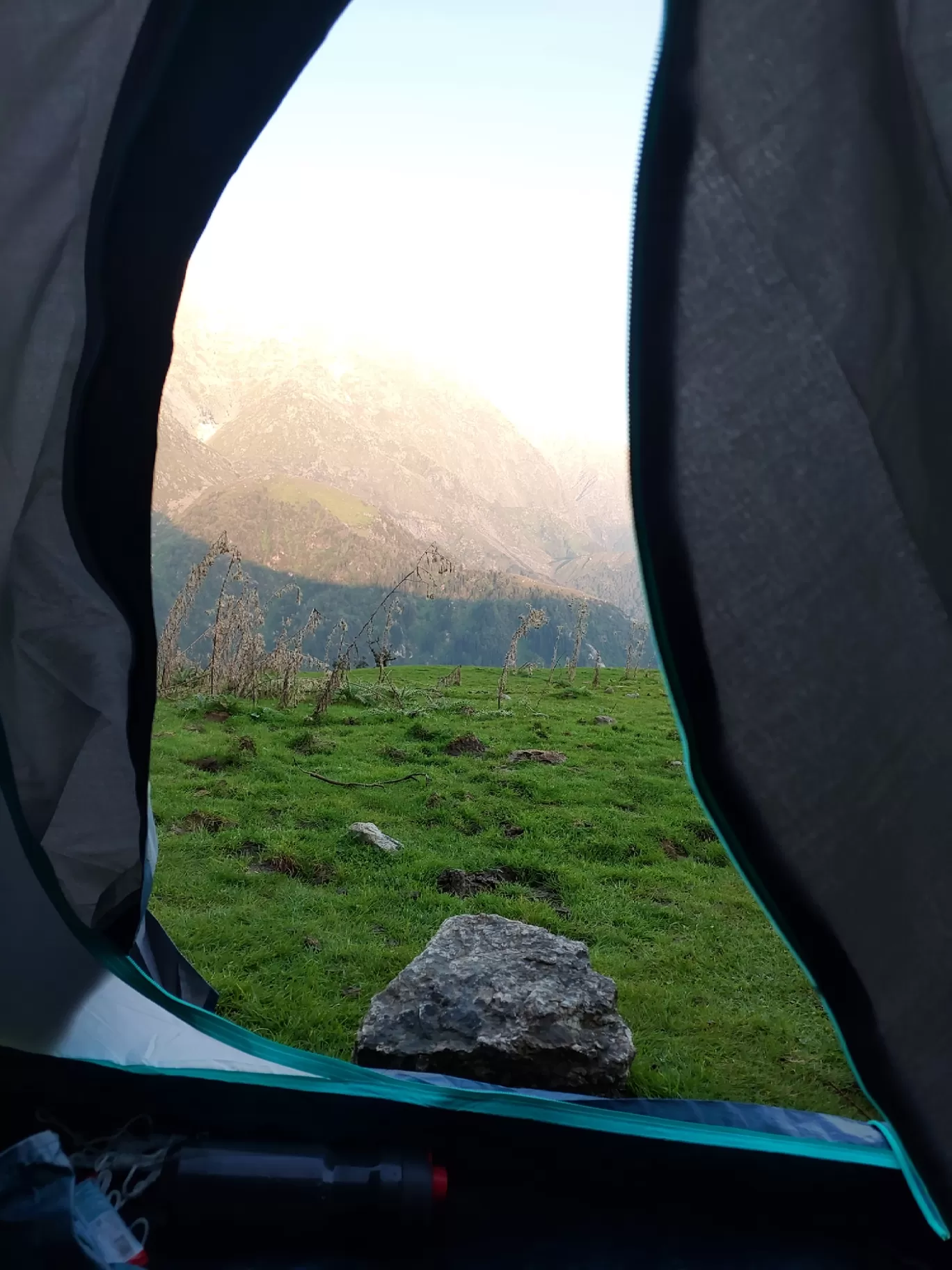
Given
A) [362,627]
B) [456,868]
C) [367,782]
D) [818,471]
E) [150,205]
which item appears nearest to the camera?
[818,471]

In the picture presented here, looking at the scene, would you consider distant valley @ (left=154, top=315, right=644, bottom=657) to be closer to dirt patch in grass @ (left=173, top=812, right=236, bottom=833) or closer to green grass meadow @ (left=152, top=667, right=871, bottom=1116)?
green grass meadow @ (left=152, top=667, right=871, bottom=1116)

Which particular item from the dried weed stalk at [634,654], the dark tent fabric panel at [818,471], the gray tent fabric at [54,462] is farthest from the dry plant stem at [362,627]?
the dark tent fabric panel at [818,471]

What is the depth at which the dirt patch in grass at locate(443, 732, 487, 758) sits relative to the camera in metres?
5.63

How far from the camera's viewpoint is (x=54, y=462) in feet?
3.61

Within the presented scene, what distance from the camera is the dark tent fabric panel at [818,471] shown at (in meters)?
0.75

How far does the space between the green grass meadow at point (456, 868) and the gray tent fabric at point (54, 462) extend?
1.25 m

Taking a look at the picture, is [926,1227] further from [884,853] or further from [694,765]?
[694,765]

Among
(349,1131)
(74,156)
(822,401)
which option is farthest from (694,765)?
(74,156)

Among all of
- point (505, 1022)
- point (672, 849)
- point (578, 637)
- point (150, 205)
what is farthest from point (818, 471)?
point (578, 637)

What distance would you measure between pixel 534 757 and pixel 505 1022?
3.80m

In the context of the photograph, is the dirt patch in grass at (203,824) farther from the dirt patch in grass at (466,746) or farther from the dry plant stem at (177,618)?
the dry plant stem at (177,618)

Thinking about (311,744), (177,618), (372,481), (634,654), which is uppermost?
(177,618)

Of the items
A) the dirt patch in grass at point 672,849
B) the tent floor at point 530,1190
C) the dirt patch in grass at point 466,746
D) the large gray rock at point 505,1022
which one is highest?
the tent floor at point 530,1190

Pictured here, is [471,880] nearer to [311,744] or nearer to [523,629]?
[311,744]
